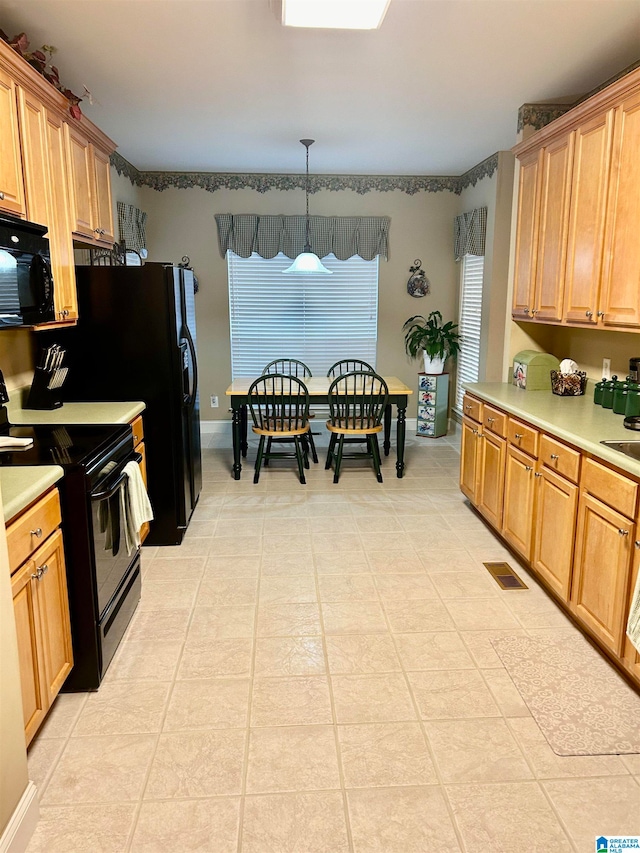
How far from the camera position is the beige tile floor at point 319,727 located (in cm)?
167

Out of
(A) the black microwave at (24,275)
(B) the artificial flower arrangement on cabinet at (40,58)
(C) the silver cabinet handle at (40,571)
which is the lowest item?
(C) the silver cabinet handle at (40,571)

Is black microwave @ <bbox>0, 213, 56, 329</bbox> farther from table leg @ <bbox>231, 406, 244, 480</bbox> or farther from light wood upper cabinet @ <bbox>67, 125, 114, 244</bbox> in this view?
table leg @ <bbox>231, 406, 244, 480</bbox>

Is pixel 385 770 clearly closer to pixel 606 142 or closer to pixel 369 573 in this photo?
pixel 369 573

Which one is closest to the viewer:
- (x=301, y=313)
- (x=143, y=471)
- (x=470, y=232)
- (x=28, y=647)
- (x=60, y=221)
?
(x=28, y=647)

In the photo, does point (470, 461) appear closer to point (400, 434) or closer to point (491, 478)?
point (491, 478)

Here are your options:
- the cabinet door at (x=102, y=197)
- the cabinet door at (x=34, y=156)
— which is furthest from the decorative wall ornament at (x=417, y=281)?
the cabinet door at (x=34, y=156)

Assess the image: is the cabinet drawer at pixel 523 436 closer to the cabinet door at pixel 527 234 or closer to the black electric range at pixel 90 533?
the cabinet door at pixel 527 234

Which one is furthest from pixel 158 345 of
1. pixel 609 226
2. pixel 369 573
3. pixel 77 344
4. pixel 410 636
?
pixel 609 226

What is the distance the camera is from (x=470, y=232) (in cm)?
583

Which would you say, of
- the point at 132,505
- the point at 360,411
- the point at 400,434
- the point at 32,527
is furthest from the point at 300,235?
the point at 32,527

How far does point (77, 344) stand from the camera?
11.3ft

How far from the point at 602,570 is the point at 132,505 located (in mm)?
1956

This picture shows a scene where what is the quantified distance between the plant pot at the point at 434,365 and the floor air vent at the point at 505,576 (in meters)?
3.26

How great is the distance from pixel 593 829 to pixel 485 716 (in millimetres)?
505
